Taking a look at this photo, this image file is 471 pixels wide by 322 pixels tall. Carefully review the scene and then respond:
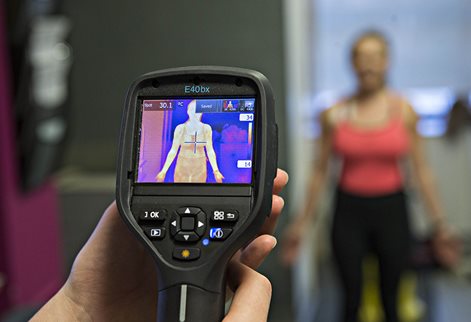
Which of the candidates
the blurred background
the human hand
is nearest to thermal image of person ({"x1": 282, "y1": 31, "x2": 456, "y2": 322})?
the blurred background

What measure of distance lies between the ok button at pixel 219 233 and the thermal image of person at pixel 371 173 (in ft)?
5.03

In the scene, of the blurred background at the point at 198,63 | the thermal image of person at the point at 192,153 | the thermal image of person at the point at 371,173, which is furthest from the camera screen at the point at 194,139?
the thermal image of person at the point at 371,173

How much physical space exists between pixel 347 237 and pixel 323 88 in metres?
1.21

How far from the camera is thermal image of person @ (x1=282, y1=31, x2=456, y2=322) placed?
6.70 ft

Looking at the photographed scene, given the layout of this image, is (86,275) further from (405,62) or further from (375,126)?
(405,62)

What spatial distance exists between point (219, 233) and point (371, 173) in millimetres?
1615

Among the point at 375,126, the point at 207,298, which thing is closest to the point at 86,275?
the point at 207,298

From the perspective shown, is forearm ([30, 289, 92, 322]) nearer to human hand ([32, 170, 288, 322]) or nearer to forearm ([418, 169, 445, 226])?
human hand ([32, 170, 288, 322])

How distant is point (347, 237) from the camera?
208cm

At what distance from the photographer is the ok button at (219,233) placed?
0.49m

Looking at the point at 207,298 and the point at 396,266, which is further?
the point at 396,266

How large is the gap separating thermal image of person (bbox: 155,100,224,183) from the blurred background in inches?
21.2

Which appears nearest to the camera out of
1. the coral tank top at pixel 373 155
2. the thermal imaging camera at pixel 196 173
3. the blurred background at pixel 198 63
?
A: the thermal imaging camera at pixel 196 173

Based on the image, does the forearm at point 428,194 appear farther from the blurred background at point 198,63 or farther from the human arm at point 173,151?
the human arm at point 173,151
